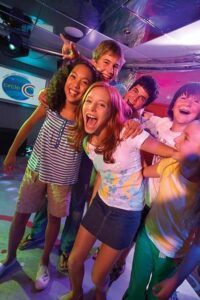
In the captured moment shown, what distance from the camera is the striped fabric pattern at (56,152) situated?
1.56 meters

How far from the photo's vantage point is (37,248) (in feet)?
7.16

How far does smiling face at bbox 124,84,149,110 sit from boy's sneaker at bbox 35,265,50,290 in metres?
1.52

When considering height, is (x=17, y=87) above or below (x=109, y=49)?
below

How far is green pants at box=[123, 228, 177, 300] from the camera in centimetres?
127

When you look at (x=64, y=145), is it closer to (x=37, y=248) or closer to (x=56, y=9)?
(x=37, y=248)

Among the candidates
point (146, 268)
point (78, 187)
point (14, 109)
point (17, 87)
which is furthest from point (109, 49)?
point (14, 109)

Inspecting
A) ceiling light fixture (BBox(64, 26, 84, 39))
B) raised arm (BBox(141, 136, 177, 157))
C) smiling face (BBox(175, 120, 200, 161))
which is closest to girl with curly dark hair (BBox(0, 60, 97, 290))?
raised arm (BBox(141, 136, 177, 157))

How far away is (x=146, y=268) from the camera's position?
1312 millimetres

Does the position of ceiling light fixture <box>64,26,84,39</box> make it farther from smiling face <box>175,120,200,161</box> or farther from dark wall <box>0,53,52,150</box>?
smiling face <box>175,120,200,161</box>

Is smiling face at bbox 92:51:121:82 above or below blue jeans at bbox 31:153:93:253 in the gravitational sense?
above

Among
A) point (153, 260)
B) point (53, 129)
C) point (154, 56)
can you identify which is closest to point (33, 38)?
point (154, 56)

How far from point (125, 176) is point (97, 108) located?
43 cm

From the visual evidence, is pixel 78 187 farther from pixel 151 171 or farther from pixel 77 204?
pixel 151 171

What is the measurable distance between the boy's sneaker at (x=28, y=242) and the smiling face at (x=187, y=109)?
1.77 meters
